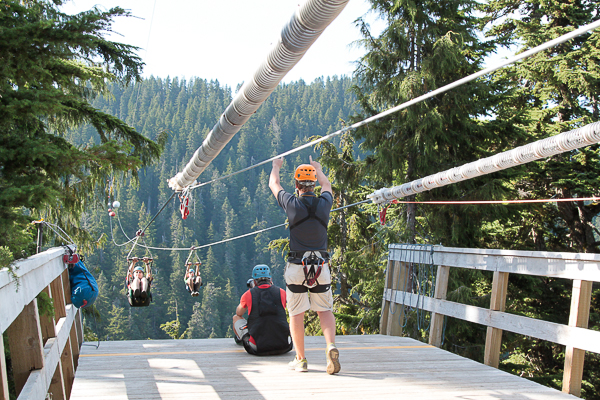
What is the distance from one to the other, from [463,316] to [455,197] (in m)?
8.33

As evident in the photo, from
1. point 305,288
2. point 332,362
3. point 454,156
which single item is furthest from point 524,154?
point 454,156

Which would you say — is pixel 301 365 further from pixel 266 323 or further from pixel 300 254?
pixel 300 254

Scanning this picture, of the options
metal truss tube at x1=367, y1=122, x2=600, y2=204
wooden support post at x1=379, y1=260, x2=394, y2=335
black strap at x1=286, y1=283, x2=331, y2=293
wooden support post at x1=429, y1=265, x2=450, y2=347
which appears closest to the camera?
metal truss tube at x1=367, y1=122, x2=600, y2=204

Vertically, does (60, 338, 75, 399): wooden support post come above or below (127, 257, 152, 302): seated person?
above

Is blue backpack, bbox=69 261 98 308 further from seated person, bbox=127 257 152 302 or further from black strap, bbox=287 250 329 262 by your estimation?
seated person, bbox=127 257 152 302

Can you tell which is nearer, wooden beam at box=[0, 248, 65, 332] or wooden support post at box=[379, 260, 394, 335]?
wooden beam at box=[0, 248, 65, 332]

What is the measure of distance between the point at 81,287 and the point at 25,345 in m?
2.43

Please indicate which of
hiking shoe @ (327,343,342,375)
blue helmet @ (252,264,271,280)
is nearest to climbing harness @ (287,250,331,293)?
hiking shoe @ (327,343,342,375)

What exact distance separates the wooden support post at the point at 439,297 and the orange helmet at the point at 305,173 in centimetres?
203

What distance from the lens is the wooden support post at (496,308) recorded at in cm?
435

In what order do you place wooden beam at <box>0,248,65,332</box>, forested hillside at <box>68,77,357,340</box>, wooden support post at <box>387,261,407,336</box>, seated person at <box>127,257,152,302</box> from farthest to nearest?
forested hillside at <box>68,77,357,340</box>, seated person at <box>127,257,152,302</box>, wooden support post at <box>387,261,407,336</box>, wooden beam at <box>0,248,65,332</box>

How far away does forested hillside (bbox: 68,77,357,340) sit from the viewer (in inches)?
3393

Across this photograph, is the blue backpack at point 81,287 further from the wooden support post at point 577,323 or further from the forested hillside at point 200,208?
the forested hillside at point 200,208

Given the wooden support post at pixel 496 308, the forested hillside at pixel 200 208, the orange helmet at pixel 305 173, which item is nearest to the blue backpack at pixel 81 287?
the orange helmet at pixel 305 173
